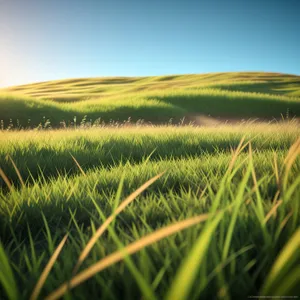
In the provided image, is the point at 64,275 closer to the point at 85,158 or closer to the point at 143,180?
the point at 143,180

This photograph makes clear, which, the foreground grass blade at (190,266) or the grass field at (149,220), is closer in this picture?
the foreground grass blade at (190,266)

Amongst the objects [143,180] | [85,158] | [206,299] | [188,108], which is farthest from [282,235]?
[188,108]

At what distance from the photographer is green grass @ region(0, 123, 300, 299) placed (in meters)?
0.74

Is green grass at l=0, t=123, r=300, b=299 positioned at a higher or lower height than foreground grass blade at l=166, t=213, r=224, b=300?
lower

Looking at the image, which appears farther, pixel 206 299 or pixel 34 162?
pixel 34 162

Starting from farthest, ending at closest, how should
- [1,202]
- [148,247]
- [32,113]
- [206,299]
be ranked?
[32,113] → [1,202] → [148,247] → [206,299]

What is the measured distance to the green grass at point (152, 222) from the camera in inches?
29.0

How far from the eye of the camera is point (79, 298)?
0.75 meters

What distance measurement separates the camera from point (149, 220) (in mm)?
1323

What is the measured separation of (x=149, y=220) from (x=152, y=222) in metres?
0.03

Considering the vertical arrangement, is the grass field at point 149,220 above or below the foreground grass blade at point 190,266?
below

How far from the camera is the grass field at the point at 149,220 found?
2.13 ft

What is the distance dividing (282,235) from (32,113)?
37.1 feet

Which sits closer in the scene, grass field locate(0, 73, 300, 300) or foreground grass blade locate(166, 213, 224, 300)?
foreground grass blade locate(166, 213, 224, 300)
